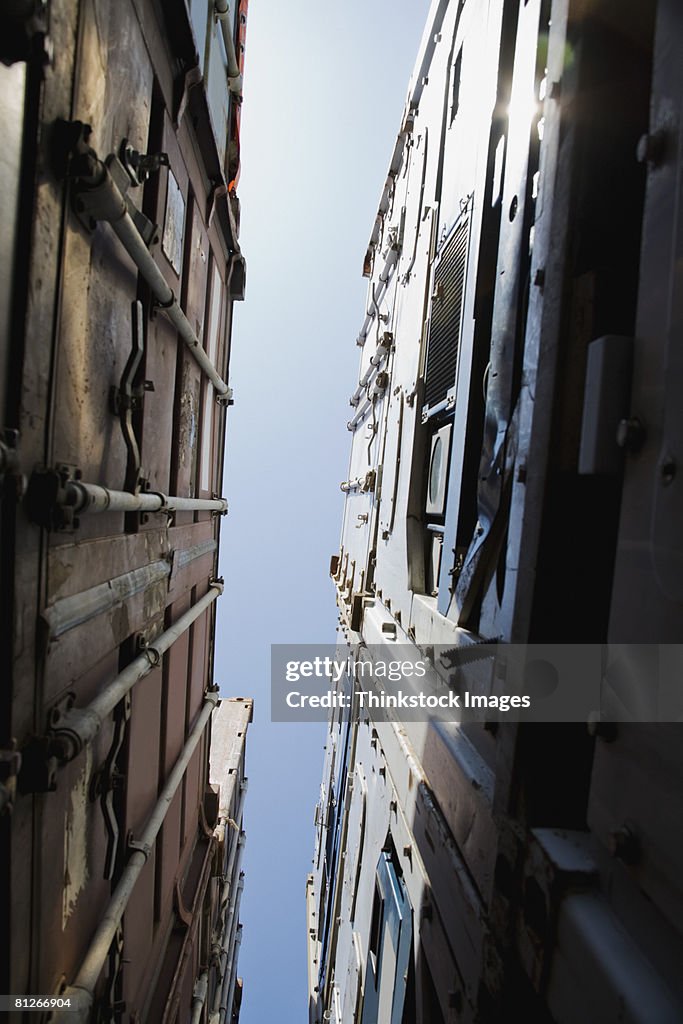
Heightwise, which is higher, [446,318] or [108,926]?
[446,318]

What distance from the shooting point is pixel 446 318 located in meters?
4.56

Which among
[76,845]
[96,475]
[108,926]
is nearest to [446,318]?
[96,475]

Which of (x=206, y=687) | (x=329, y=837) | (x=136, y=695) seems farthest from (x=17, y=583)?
(x=329, y=837)

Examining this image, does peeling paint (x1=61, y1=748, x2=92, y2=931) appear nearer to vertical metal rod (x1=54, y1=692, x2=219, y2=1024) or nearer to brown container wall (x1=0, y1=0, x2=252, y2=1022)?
brown container wall (x1=0, y1=0, x2=252, y2=1022)

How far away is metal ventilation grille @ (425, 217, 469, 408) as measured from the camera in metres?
4.18

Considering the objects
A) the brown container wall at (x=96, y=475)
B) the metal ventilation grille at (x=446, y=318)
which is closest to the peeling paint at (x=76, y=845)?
the brown container wall at (x=96, y=475)

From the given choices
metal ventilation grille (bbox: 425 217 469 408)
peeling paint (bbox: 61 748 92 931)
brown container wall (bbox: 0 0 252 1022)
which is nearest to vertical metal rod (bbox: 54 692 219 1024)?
brown container wall (bbox: 0 0 252 1022)

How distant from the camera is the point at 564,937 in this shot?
169cm

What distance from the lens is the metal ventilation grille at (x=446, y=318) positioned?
418 centimetres

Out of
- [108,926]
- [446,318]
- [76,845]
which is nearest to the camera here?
[76,845]

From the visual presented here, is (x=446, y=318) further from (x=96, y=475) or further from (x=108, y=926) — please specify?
(x=108, y=926)

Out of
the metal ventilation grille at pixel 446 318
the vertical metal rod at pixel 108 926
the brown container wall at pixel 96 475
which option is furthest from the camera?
the metal ventilation grille at pixel 446 318

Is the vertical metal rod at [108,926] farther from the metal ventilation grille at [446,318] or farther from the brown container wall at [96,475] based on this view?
the metal ventilation grille at [446,318]

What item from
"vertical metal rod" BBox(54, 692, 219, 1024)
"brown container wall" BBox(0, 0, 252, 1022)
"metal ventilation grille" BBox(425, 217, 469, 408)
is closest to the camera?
"brown container wall" BBox(0, 0, 252, 1022)
